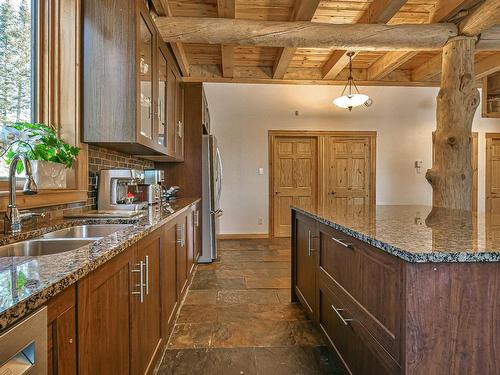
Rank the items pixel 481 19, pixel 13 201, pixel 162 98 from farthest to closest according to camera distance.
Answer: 1. pixel 481 19
2. pixel 162 98
3. pixel 13 201

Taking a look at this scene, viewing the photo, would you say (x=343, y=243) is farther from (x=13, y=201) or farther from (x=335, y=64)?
(x=335, y=64)

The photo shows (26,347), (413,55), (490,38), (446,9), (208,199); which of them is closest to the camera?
(26,347)

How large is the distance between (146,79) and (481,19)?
3110 millimetres

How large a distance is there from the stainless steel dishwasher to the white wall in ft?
16.3

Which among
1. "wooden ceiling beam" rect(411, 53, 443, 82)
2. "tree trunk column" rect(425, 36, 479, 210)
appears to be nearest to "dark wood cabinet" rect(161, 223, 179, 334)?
"tree trunk column" rect(425, 36, 479, 210)

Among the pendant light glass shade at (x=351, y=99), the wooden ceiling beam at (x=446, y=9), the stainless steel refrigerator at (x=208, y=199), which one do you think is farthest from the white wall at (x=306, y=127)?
the wooden ceiling beam at (x=446, y=9)

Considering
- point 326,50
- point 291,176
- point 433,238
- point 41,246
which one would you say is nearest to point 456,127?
point 326,50

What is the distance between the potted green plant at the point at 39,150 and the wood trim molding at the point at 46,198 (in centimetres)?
12

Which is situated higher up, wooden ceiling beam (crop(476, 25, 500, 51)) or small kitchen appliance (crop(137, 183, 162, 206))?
wooden ceiling beam (crop(476, 25, 500, 51))

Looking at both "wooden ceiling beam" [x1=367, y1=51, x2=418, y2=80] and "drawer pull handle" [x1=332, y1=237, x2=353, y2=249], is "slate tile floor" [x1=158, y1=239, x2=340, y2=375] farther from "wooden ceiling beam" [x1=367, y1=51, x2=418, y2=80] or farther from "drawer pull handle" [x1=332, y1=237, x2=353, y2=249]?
"wooden ceiling beam" [x1=367, y1=51, x2=418, y2=80]

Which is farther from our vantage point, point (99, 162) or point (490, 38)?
point (490, 38)

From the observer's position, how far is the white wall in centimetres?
559

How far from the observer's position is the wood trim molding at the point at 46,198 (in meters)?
1.43

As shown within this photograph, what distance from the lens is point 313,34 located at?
3299 mm
